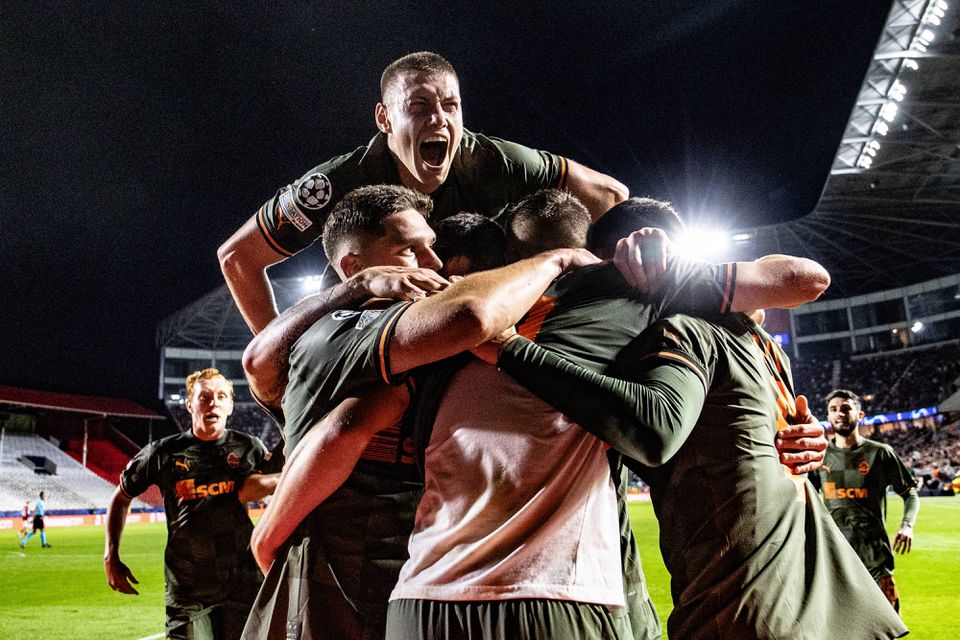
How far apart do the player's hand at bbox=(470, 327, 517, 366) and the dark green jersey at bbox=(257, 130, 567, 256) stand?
6.29ft

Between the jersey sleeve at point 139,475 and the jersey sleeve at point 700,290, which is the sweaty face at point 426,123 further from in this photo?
the jersey sleeve at point 139,475

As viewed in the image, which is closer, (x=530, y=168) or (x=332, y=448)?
(x=332, y=448)

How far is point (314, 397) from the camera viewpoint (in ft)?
8.34

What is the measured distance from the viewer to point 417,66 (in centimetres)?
369

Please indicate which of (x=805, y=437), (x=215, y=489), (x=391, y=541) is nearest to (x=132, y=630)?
(x=215, y=489)

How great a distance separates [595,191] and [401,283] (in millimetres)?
1967

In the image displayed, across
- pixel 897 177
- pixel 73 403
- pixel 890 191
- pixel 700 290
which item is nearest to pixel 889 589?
pixel 700 290

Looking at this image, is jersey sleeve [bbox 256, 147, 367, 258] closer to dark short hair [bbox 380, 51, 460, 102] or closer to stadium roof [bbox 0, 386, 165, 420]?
dark short hair [bbox 380, 51, 460, 102]

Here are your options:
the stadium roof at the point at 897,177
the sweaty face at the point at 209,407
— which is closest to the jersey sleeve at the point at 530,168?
the sweaty face at the point at 209,407

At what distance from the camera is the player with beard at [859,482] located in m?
8.41

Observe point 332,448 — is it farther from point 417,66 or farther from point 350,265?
point 417,66

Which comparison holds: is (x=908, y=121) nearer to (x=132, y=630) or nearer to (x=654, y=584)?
(x=654, y=584)

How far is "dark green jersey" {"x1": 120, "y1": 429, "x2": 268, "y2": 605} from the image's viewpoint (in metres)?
6.22

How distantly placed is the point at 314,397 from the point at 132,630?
8.33m
